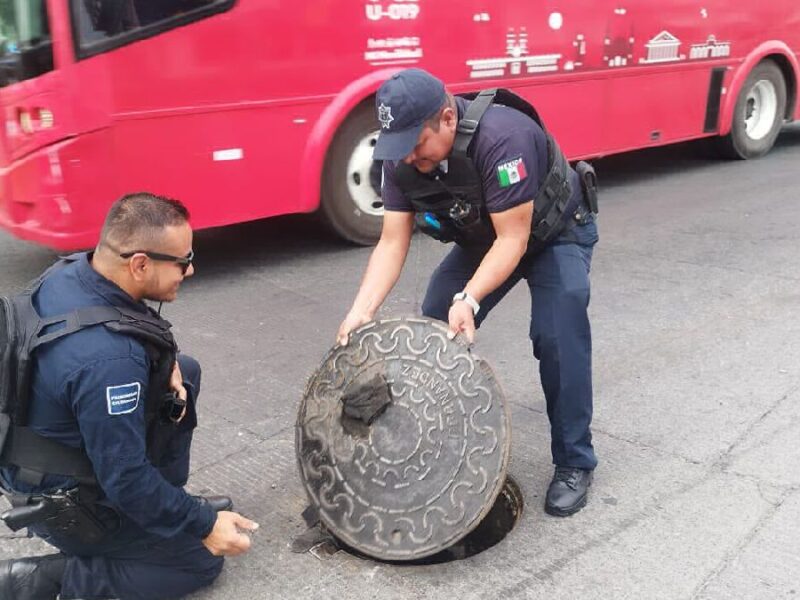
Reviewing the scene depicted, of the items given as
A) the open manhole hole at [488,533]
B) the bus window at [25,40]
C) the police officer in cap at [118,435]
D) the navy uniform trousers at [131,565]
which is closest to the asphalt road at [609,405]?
the open manhole hole at [488,533]

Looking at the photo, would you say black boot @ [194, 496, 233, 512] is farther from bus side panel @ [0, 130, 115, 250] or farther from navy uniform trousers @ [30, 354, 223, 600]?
bus side panel @ [0, 130, 115, 250]

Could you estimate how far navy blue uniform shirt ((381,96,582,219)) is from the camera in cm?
262

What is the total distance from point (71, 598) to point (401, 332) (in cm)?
132

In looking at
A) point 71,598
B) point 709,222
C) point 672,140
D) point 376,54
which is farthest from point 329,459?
point 672,140

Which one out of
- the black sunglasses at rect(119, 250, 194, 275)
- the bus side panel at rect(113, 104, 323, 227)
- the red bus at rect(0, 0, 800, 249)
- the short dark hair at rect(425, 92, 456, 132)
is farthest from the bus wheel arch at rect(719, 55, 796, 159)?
the black sunglasses at rect(119, 250, 194, 275)

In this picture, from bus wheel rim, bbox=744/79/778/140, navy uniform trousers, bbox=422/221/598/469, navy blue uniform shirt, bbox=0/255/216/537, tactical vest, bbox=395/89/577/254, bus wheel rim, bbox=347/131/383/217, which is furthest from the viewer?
bus wheel rim, bbox=744/79/778/140

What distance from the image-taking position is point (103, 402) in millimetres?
2064

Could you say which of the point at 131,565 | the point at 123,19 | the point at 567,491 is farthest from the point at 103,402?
the point at 123,19

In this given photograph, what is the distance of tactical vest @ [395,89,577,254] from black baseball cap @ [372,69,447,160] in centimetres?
17

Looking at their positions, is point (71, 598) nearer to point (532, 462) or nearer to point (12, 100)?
point (532, 462)

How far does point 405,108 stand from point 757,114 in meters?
8.50

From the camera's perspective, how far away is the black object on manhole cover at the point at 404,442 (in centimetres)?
257

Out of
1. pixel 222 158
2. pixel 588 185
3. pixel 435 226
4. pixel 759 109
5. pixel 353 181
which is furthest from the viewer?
pixel 759 109

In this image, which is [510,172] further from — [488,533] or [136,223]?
[488,533]
